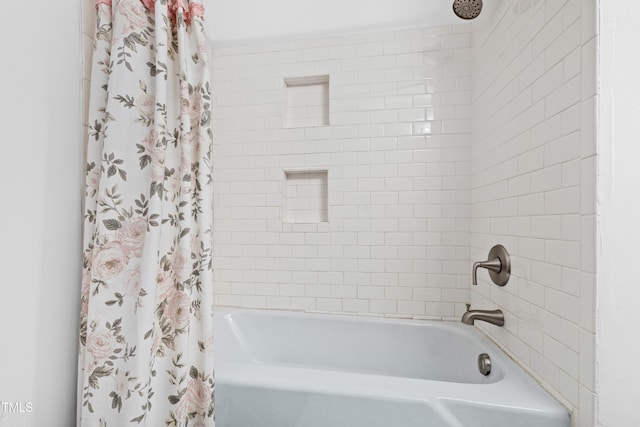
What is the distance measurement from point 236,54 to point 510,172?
1.66m

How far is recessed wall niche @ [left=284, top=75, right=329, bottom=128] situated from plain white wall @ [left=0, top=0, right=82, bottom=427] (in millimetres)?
1145

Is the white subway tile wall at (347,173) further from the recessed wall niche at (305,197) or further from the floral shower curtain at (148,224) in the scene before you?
the floral shower curtain at (148,224)

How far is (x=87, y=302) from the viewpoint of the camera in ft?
3.34

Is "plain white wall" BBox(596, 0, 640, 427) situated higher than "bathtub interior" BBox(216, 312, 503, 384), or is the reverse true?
"plain white wall" BBox(596, 0, 640, 427)

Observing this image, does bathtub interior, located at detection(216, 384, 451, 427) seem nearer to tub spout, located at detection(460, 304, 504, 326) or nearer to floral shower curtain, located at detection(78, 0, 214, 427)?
floral shower curtain, located at detection(78, 0, 214, 427)

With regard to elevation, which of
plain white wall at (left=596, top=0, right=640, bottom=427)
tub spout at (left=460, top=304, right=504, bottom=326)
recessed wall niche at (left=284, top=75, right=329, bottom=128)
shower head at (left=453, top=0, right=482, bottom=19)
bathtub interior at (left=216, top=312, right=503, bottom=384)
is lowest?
bathtub interior at (left=216, top=312, right=503, bottom=384)

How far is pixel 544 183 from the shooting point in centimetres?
109

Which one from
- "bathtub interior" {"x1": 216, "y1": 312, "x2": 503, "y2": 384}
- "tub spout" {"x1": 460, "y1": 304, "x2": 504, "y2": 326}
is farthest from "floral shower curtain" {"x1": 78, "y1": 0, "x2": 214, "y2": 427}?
"tub spout" {"x1": 460, "y1": 304, "x2": 504, "y2": 326}

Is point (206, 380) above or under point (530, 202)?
under

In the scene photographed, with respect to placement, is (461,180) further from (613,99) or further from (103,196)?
(103,196)

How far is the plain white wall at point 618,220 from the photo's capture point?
838 millimetres

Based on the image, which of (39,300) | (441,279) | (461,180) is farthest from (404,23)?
(39,300)

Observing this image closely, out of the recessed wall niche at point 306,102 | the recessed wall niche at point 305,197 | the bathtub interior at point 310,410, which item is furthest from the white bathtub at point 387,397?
the recessed wall niche at point 306,102

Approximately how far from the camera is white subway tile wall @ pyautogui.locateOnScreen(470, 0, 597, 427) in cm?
89
